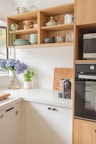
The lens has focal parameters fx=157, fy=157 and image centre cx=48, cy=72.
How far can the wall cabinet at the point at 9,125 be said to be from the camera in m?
1.67

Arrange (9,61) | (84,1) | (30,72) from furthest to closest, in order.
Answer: (30,72), (9,61), (84,1)

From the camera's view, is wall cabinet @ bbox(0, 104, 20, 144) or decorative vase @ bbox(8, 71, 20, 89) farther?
decorative vase @ bbox(8, 71, 20, 89)

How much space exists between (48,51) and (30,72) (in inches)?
18.4

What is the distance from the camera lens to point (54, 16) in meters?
2.30

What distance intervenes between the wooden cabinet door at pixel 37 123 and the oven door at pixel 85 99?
0.39m

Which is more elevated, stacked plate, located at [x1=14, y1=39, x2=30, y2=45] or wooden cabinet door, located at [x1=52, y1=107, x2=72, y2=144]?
stacked plate, located at [x1=14, y1=39, x2=30, y2=45]

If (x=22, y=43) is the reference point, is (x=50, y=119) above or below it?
below

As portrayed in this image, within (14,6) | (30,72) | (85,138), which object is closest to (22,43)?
(30,72)

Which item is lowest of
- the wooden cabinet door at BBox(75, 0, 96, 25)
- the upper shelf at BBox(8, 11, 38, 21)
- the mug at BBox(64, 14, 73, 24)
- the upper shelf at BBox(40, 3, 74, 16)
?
the wooden cabinet door at BBox(75, 0, 96, 25)

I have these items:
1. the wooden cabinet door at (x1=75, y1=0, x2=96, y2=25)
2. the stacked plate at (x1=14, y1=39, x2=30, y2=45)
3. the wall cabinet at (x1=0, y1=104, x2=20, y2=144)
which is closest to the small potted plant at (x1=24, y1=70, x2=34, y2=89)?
the stacked plate at (x1=14, y1=39, x2=30, y2=45)

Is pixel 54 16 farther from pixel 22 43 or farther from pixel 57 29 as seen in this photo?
pixel 22 43

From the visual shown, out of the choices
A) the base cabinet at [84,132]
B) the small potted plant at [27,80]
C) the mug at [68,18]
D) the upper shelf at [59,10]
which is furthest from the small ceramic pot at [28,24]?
the base cabinet at [84,132]

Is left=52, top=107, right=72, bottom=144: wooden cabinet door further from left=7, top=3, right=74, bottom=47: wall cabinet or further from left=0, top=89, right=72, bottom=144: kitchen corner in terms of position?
left=7, top=3, right=74, bottom=47: wall cabinet

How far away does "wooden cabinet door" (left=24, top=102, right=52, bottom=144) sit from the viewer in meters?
1.81
